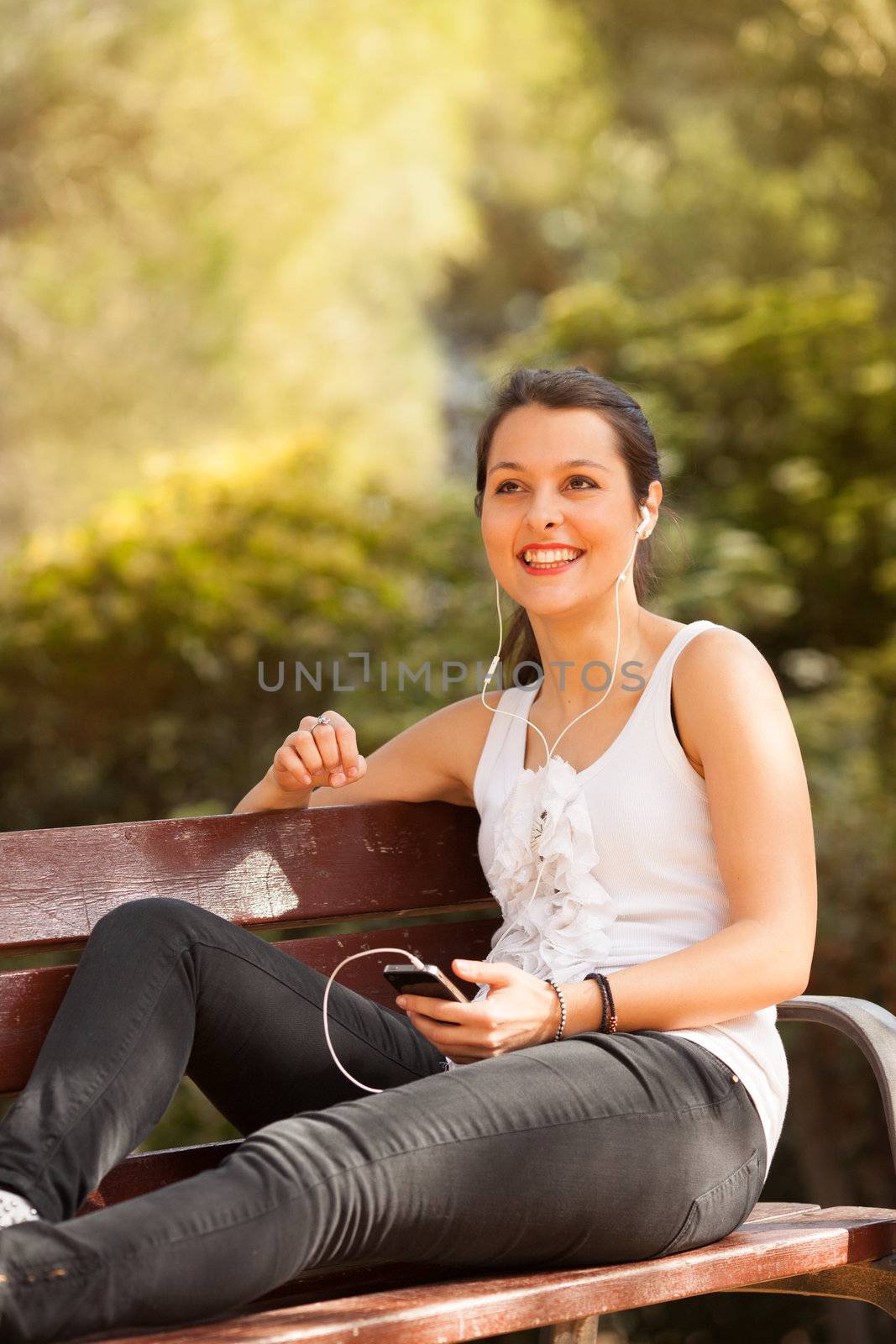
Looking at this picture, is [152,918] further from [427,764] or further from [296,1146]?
[427,764]

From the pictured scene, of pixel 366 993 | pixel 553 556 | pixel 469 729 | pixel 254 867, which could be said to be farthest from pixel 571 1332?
pixel 553 556

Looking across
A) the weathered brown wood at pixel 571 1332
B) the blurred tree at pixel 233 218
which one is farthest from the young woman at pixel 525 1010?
the blurred tree at pixel 233 218

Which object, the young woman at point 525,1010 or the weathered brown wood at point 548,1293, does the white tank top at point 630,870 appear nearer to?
the young woman at point 525,1010

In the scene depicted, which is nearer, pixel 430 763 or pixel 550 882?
pixel 550 882

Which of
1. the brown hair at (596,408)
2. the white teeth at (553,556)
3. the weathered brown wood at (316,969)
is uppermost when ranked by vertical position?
the brown hair at (596,408)

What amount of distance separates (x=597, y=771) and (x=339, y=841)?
0.44m

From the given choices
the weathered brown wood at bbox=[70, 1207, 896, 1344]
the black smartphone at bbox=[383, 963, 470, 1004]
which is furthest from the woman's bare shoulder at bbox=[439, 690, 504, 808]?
the weathered brown wood at bbox=[70, 1207, 896, 1344]

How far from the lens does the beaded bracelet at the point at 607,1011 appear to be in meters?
1.81

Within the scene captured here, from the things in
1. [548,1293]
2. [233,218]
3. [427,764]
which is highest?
[233,218]

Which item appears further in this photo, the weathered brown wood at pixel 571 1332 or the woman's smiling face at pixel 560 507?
the woman's smiling face at pixel 560 507

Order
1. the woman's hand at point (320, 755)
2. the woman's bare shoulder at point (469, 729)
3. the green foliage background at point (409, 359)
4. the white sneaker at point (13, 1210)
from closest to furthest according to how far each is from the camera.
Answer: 1. the white sneaker at point (13, 1210)
2. the woman's hand at point (320, 755)
3. the woman's bare shoulder at point (469, 729)
4. the green foliage background at point (409, 359)

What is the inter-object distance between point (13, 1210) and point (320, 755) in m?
0.80

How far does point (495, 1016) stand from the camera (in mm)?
1723

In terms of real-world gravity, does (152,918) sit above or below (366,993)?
above
